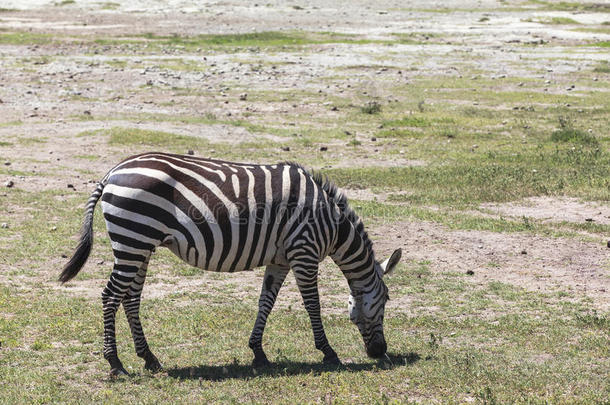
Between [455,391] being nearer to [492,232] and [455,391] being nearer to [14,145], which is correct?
[492,232]

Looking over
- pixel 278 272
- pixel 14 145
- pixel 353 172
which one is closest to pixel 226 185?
pixel 278 272

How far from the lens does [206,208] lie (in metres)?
8.51

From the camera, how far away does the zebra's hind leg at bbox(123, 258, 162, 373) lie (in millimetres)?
8594

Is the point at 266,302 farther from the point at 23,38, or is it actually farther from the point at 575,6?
the point at 575,6


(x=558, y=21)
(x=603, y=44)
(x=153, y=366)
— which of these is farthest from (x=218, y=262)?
(x=558, y=21)

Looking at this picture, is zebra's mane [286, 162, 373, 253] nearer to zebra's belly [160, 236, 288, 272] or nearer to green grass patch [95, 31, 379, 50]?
zebra's belly [160, 236, 288, 272]

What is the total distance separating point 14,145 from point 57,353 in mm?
13520

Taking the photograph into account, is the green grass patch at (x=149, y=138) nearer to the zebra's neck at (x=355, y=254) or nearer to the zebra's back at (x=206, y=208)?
the zebra's back at (x=206, y=208)

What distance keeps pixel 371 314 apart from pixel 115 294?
2.72 m

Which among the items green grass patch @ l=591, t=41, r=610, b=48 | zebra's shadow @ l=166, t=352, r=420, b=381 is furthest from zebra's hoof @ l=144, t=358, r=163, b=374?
green grass patch @ l=591, t=41, r=610, b=48

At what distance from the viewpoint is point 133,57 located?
38.4 m

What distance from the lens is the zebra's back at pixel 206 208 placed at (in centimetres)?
824

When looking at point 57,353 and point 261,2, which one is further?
point 261,2

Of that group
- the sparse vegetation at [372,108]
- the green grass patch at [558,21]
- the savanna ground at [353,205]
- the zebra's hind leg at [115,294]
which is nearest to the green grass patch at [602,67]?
the savanna ground at [353,205]
